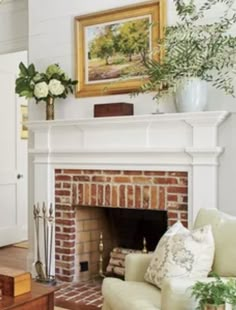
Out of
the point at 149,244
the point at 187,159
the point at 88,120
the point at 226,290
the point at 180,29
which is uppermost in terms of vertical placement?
the point at 180,29

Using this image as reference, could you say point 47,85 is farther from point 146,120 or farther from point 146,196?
point 146,196

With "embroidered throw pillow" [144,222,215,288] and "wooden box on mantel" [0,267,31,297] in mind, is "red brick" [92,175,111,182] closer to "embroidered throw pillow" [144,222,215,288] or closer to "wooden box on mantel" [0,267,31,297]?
"embroidered throw pillow" [144,222,215,288]

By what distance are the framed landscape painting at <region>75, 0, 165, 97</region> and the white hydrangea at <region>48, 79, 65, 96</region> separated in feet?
0.59

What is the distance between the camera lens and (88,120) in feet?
13.3

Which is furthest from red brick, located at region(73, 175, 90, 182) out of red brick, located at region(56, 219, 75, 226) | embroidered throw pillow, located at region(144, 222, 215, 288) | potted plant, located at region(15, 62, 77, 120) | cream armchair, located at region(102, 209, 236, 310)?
embroidered throw pillow, located at region(144, 222, 215, 288)

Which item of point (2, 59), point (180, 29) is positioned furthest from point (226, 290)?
point (2, 59)

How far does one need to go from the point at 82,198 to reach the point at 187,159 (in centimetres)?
111

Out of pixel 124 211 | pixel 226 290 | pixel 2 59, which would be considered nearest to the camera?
pixel 226 290

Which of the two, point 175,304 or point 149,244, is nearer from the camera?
point 175,304

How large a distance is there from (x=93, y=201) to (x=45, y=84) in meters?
1.14

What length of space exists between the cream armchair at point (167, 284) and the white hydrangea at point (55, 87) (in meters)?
1.82

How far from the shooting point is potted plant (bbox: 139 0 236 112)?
132 inches

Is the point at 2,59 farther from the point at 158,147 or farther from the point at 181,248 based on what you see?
the point at 181,248

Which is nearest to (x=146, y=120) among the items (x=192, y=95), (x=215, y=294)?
(x=192, y=95)
